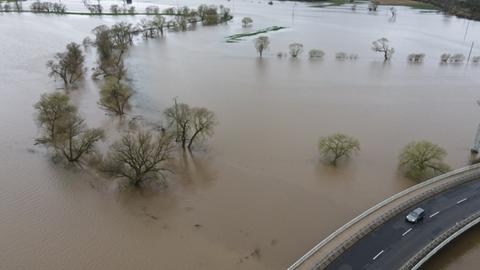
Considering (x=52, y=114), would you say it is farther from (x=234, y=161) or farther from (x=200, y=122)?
(x=234, y=161)

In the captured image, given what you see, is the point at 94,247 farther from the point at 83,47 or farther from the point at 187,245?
the point at 83,47

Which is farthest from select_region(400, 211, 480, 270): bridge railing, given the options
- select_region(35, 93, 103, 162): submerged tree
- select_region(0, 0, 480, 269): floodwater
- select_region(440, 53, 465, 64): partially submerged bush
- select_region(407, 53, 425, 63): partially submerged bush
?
select_region(440, 53, 465, 64): partially submerged bush

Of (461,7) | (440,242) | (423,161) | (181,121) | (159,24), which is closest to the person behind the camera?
(440,242)

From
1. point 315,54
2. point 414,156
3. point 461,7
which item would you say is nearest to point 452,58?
point 315,54

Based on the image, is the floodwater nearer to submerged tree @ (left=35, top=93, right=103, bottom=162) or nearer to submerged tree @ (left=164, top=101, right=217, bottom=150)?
submerged tree @ (left=35, top=93, right=103, bottom=162)

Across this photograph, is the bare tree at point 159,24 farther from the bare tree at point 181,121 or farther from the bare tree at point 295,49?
the bare tree at point 181,121

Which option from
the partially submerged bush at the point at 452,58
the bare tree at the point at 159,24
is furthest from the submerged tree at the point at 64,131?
the partially submerged bush at the point at 452,58
